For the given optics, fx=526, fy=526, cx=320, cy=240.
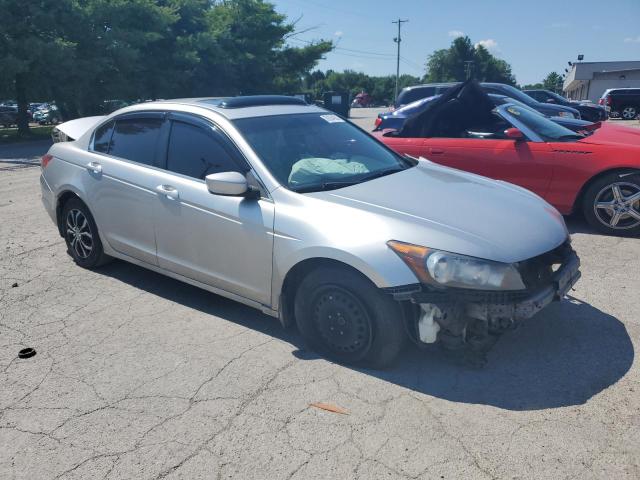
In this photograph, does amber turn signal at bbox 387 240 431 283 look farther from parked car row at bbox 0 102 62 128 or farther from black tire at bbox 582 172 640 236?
parked car row at bbox 0 102 62 128

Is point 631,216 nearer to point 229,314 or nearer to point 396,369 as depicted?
point 396,369

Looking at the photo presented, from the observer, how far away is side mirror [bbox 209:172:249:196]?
11.3ft

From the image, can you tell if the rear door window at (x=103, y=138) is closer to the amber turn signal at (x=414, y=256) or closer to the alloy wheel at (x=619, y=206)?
the amber turn signal at (x=414, y=256)

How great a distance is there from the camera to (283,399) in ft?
9.93

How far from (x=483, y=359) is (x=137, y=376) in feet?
7.09

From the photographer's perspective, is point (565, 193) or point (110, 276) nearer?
point (110, 276)

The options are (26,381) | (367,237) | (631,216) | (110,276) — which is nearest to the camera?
(367,237)

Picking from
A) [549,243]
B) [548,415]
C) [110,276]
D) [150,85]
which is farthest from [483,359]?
[150,85]

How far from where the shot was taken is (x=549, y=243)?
3.29 m

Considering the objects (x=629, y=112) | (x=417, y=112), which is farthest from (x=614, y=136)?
(x=629, y=112)

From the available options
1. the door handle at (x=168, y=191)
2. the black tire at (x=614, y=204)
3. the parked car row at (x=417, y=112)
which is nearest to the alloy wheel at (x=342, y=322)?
the door handle at (x=168, y=191)

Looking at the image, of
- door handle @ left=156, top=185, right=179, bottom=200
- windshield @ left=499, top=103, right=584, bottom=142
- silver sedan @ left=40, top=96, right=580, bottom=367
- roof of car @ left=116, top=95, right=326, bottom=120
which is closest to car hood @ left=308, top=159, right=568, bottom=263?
silver sedan @ left=40, top=96, right=580, bottom=367

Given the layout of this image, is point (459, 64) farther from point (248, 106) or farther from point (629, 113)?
point (248, 106)

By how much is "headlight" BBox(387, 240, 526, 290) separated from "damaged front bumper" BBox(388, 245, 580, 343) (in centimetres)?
4
